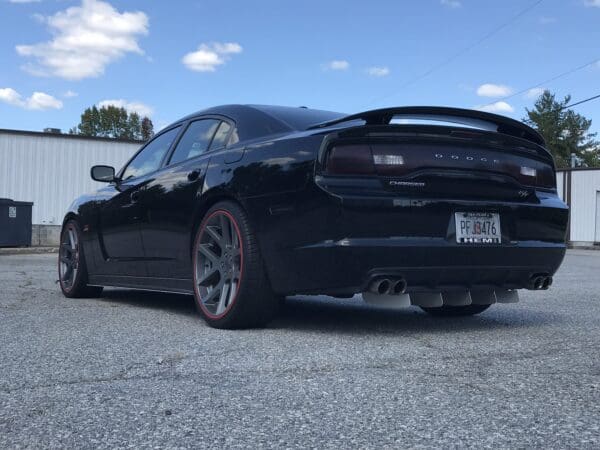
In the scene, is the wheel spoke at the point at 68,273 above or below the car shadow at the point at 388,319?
above

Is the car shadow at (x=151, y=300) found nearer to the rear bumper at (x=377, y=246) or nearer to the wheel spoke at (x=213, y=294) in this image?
the wheel spoke at (x=213, y=294)

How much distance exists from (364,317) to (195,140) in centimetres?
174

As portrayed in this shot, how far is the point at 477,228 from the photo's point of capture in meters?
3.92

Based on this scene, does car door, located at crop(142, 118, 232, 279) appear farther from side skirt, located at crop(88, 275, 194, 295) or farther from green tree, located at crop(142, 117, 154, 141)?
green tree, located at crop(142, 117, 154, 141)

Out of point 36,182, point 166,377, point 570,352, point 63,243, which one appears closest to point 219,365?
point 166,377

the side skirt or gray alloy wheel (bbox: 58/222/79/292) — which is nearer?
the side skirt

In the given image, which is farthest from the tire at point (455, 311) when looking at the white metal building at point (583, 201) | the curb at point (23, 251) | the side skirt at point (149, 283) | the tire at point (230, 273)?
the white metal building at point (583, 201)

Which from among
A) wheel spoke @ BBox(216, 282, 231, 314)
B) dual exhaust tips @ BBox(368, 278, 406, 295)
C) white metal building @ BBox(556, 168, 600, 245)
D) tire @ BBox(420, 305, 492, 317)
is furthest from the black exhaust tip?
white metal building @ BBox(556, 168, 600, 245)

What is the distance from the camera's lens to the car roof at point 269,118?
4.28 m

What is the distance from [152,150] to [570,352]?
3568 millimetres

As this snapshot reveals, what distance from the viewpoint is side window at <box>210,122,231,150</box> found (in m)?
4.64

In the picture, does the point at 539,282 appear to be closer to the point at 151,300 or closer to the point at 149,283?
the point at 149,283

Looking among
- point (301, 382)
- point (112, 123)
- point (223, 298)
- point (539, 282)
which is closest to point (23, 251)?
point (223, 298)

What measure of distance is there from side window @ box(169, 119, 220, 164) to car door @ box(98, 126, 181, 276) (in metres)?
0.19
